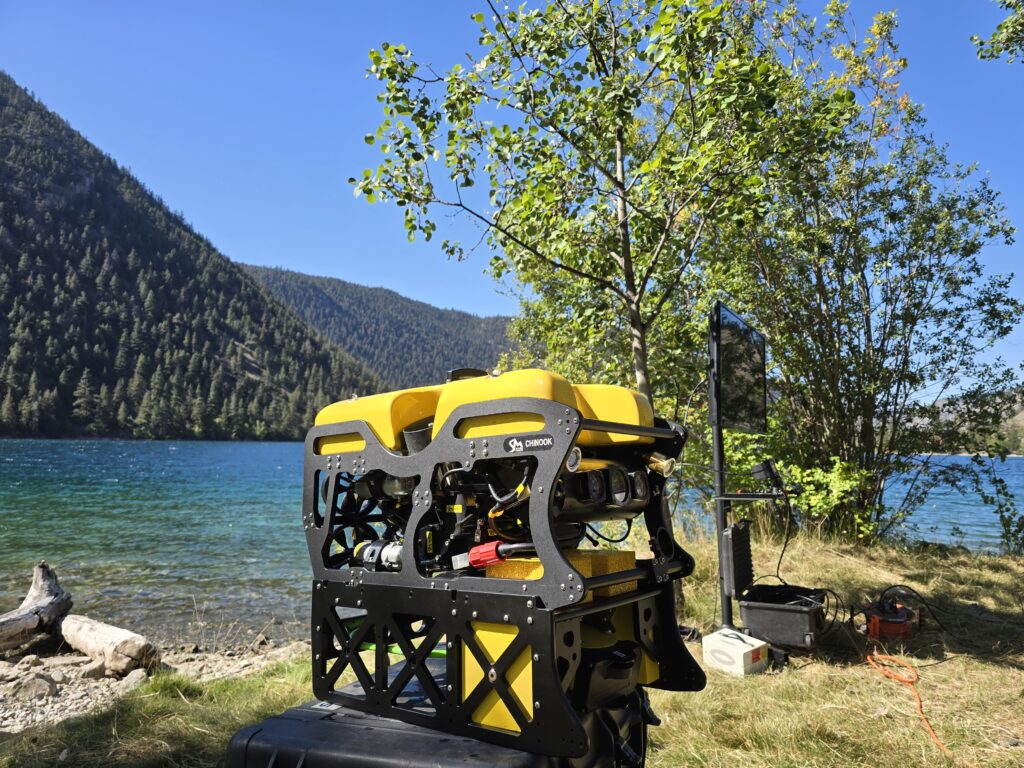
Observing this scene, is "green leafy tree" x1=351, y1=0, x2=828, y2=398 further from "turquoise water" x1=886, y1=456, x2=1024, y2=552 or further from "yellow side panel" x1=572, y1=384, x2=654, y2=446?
"turquoise water" x1=886, y1=456, x2=1024, y2=552

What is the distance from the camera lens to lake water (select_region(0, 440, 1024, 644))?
32.3 ft

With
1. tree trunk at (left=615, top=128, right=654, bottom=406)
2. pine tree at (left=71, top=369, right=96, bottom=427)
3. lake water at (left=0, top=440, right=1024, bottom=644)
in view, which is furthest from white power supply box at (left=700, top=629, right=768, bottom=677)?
pine tree at (left=71, top=369, right=96, bottom=427)

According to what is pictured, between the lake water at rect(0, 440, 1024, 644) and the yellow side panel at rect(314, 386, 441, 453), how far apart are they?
6.70 metres

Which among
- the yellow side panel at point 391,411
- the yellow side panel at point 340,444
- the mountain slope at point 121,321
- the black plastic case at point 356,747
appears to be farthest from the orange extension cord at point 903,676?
the mountain slope at point 121,321

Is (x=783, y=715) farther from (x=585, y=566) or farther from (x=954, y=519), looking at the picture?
(x=954, y=519)

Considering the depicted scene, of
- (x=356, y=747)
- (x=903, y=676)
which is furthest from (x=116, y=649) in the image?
(x=903, y=676)

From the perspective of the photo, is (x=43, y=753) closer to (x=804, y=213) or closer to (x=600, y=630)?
(x=600, y=630)

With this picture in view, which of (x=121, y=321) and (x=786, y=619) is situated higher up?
(x=121, y=321)

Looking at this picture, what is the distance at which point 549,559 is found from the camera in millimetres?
Result: 2398

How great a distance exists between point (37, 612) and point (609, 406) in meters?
8.08

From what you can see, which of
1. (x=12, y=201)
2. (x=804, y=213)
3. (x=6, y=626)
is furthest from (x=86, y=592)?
(x=12, y=201)

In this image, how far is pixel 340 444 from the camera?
10.2ft

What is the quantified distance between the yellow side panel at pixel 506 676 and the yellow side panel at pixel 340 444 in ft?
2.96

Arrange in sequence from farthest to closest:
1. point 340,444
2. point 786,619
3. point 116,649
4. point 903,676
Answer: point 116,649
point 786,619
point 903,676
point 340,444
